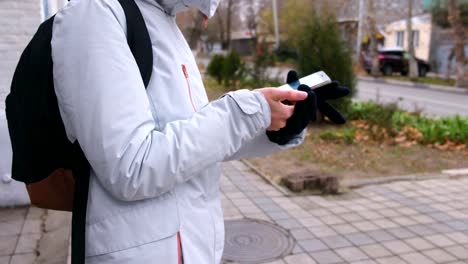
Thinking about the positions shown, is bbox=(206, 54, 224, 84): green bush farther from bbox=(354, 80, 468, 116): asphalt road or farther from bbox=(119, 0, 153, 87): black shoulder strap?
bbox=(119, 0, 153, 87): black shoulder strap

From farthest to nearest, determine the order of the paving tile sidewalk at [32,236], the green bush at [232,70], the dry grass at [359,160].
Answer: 1. the green bush at [232,70]
2. the dry grass at [359,160]
3. the paving tile sidewalk at [32,236]

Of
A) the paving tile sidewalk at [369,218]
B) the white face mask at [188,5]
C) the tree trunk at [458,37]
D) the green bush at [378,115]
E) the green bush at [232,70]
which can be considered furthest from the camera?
the tree trunk at [458,37]

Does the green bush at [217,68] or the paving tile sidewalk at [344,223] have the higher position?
the green bush at [217,68]

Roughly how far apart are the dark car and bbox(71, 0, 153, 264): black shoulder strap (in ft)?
97.7

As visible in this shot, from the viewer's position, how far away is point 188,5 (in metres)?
1.17

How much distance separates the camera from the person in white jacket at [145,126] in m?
0.96

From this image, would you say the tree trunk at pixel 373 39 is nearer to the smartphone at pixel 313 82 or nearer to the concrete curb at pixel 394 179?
the concrete curb at pixel 394 179

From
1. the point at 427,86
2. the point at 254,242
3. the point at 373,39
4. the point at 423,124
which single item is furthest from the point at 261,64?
the point at 373,39

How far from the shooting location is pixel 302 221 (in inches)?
166

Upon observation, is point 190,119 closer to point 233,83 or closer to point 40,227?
point 40,227

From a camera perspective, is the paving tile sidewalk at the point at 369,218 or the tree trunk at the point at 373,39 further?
the tree trunk at the point at 373,39

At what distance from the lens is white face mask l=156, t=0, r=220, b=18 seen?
45.6 inches

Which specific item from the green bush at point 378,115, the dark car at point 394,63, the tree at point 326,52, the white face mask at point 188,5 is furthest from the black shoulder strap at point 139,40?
the dark car at point 394,63

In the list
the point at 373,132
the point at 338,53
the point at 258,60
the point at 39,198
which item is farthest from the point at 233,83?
the point at 39,198
